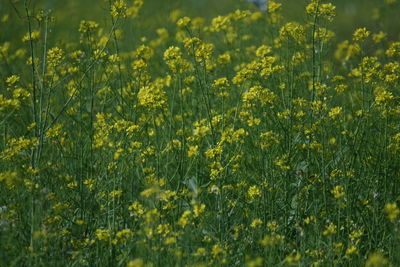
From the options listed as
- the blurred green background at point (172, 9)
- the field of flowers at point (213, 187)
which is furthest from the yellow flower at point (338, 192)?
the blurred green background at point (172, 9)

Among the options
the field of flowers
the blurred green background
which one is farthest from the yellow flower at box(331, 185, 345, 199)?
the blurred green background

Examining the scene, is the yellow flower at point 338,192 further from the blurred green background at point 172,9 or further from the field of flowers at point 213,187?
the blurred green background at point 172,9

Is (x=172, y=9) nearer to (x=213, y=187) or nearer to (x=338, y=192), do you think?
(x=213, y=187)

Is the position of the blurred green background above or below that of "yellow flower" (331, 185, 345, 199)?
above

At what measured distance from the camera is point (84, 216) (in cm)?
321

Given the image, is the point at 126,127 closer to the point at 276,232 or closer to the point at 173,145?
the point at 173,145

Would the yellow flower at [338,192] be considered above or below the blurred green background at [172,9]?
below

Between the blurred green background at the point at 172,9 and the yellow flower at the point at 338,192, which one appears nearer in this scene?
the yellow flower at the point at 338,192

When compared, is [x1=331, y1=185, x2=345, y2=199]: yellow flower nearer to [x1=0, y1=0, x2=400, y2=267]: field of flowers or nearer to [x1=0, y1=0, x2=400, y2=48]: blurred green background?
[x1=0, y1=0, x2=400, y2=267]: field of flowers

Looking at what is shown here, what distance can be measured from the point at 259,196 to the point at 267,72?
862 mm

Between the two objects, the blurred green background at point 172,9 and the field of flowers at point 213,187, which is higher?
the blurred green background at point 172,9

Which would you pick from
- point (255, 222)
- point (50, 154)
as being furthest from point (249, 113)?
point (50, 154)

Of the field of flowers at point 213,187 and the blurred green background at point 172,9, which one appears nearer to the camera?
the field of flowers at point 213,187

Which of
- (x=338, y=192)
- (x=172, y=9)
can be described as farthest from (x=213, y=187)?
(x=172, y=9)
